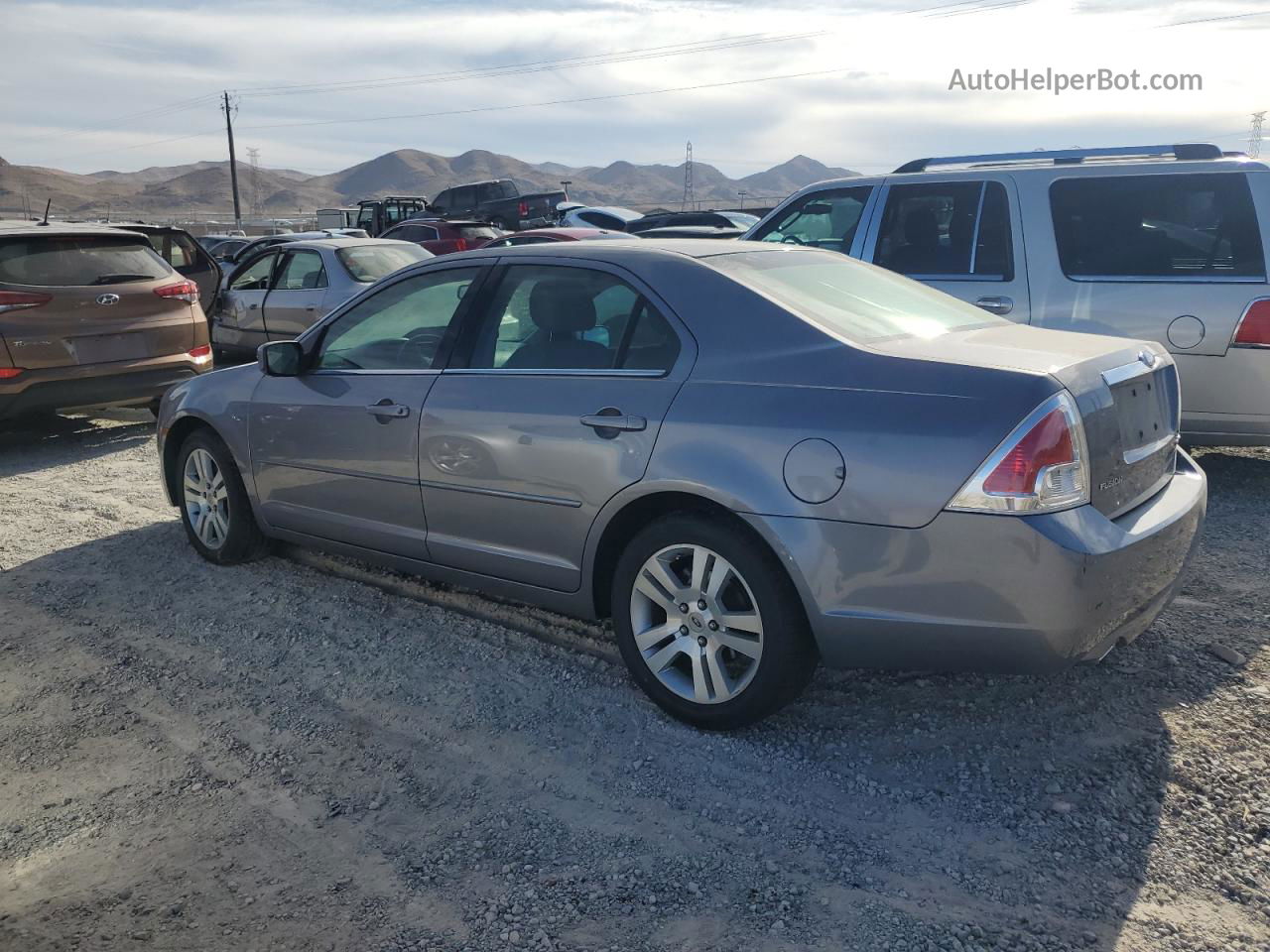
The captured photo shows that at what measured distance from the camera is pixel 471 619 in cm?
463

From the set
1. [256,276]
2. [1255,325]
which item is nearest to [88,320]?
[256,276]

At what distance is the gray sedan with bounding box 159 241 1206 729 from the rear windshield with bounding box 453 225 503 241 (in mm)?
15109

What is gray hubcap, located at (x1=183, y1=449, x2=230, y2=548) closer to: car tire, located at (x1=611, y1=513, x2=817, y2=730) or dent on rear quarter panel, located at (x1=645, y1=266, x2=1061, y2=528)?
car tire, located at (x1=611, y1=513, x2=817, y2=730)

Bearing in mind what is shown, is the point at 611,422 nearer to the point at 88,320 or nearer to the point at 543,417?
the point at 543,417

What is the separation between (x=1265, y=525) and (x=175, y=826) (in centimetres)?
529

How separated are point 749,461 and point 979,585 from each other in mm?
769

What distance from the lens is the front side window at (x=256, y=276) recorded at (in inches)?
466

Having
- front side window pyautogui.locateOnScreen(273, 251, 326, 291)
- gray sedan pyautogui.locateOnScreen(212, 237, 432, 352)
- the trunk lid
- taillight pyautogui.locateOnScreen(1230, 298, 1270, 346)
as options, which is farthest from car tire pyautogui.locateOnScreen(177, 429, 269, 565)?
front side window pyautogui.locateOnScreen(273, 251, 326, 291)

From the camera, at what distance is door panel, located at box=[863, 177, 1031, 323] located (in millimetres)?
6246

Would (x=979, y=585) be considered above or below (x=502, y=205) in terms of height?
below

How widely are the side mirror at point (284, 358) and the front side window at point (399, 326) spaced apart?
9cm

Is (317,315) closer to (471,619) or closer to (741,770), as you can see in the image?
(471,619)

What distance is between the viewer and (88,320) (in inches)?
321

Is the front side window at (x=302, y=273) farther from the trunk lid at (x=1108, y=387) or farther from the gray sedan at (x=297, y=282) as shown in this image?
the trunk lid at (x=1108, y=387)
